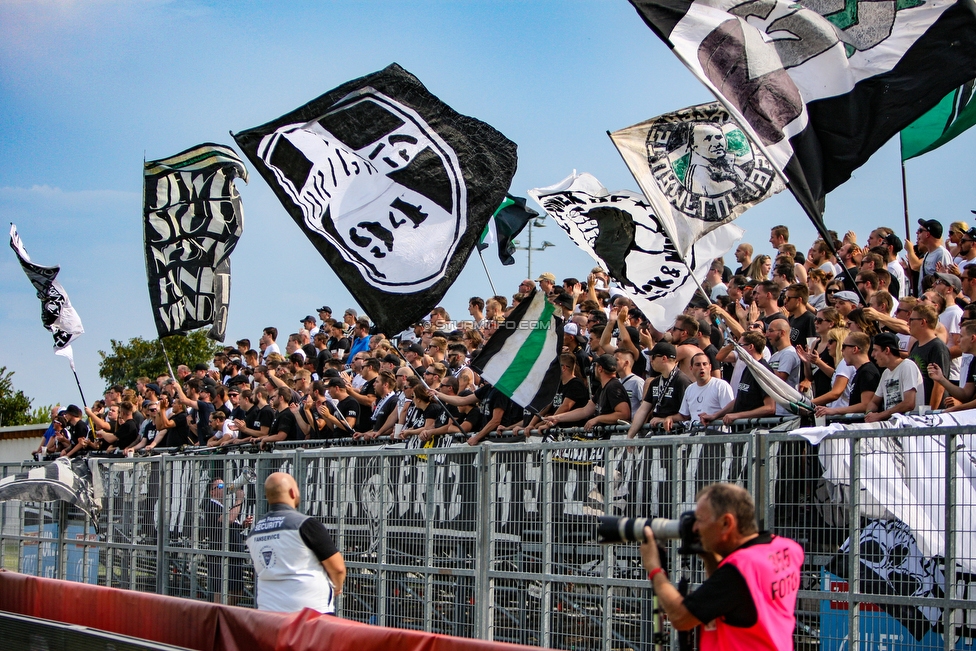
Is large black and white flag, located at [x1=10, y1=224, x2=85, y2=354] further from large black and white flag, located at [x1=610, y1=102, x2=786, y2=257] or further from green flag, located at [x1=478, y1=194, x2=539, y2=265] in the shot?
large black and white flag, located at [x1=610, y1=102, x2=786, y2=257]

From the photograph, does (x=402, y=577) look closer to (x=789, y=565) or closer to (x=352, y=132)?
(x=352, y=132)

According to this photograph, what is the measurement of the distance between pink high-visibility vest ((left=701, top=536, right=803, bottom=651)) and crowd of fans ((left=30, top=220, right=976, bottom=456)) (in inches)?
145

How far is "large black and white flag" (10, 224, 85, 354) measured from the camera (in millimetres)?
18938

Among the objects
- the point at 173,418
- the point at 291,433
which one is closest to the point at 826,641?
the point at 291,433

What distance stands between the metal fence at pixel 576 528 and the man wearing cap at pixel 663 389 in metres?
1.65

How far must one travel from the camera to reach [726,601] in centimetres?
463

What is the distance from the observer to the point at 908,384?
28.0 ft

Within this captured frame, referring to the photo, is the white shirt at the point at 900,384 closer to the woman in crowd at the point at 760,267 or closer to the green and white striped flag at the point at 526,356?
the green and white striped flag at the point at 526,356

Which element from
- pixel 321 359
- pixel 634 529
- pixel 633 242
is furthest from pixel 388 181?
pixel 321 359

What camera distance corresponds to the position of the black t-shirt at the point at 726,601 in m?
4.64

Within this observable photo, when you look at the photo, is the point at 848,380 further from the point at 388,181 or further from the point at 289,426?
the point at 289,426

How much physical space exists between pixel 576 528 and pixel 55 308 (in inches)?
517

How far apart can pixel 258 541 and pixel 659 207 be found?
4646 mm

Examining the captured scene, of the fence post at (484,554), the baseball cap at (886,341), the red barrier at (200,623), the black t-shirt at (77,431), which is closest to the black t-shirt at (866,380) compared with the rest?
the baseball cap at (886,341)
